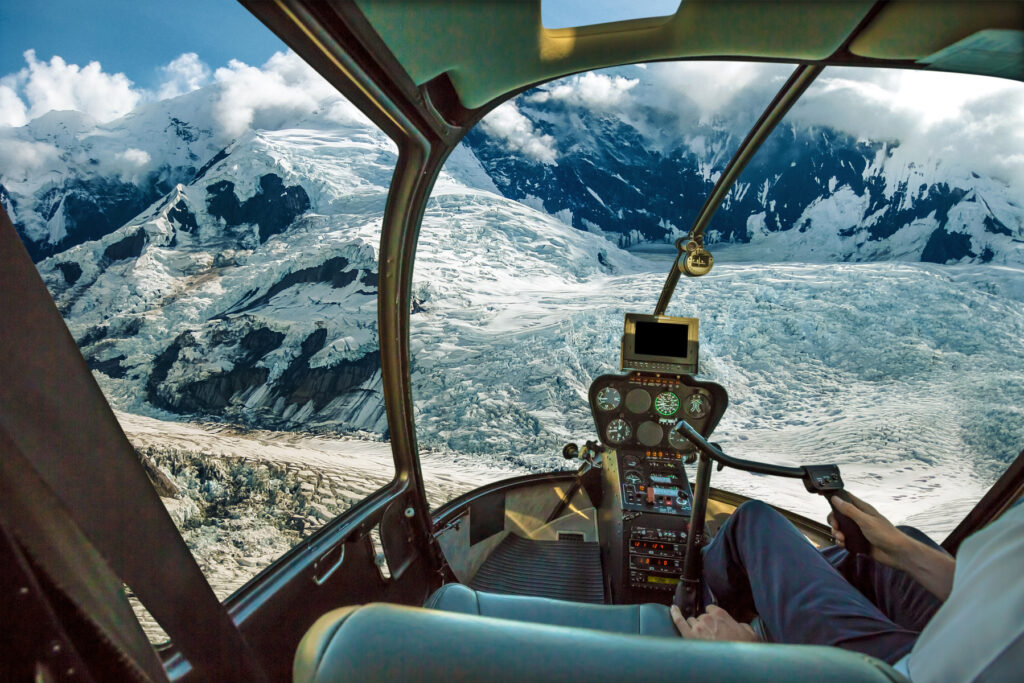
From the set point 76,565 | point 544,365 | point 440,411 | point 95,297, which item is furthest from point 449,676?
point 544,365

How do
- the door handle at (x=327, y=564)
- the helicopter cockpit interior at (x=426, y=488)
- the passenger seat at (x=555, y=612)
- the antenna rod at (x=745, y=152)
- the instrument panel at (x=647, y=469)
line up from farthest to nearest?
the instrument panel at (x=647, y=469) < the antenna rod at (x=745, y=152) < the door handle at (x=327, y=564) < the passenger seat at (x=555, y=612) < the helicopter cockpit interior at (x=426, y=488)

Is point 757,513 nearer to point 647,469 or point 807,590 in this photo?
point 807,590

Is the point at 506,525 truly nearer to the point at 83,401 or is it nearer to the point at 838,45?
the point at 83,401

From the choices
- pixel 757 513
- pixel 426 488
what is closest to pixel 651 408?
pixel 757 513

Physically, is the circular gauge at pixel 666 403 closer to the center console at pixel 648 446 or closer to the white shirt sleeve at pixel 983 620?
the center console at pixel 648 446

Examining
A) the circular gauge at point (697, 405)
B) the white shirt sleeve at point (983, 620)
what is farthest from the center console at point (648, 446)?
the white shirt sleeve at point (983, 620)

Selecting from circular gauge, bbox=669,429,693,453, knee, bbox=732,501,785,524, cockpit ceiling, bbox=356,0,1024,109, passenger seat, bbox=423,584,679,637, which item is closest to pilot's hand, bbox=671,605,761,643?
passenger seat, bbox=423,584,679,637

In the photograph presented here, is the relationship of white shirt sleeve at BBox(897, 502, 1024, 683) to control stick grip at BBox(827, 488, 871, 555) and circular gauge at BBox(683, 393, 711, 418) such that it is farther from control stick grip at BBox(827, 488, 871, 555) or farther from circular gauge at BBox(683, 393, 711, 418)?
circular gauge at BBox(683, 393, 711, 418)
